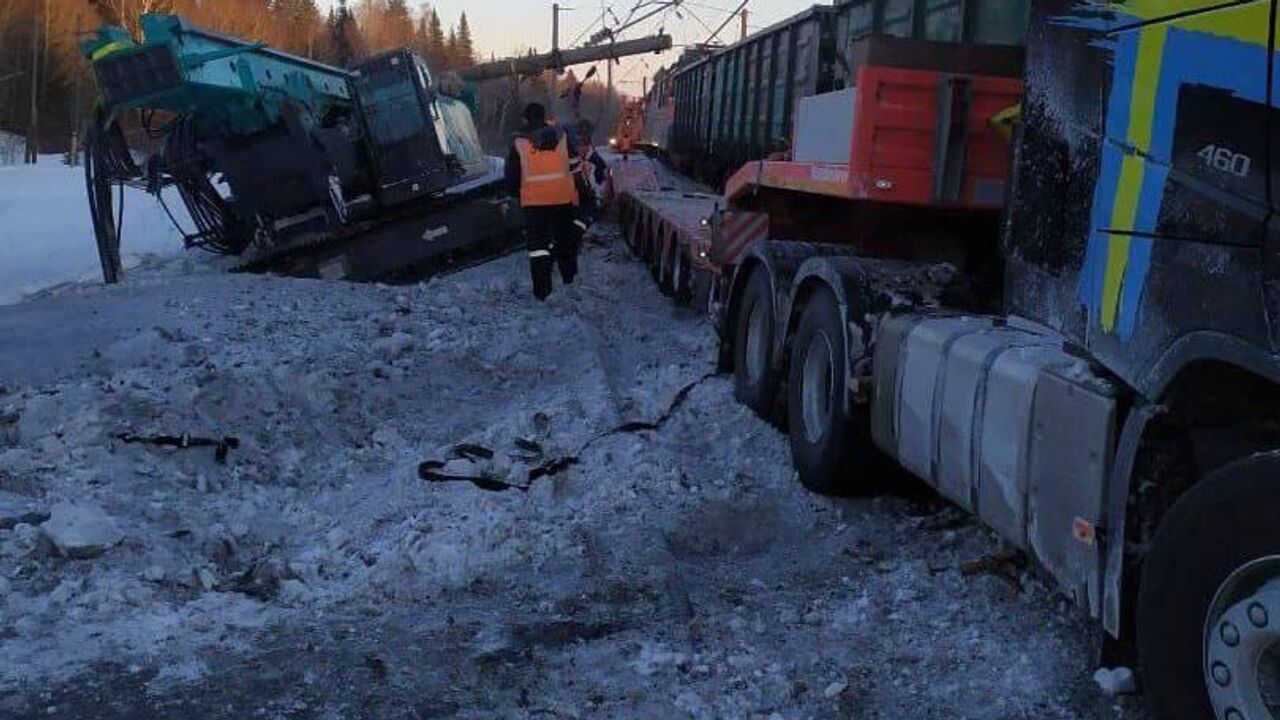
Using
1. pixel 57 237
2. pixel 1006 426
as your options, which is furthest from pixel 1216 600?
pixel 57 237

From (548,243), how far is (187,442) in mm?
5956

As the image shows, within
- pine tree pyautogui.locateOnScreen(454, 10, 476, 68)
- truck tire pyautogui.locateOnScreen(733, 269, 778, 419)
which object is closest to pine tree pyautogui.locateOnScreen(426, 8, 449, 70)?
pine tree pyautogui.locateOnScreen(454, 10, 476, 68)

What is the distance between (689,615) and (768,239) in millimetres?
3807

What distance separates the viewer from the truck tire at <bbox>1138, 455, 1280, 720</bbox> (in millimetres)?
2631

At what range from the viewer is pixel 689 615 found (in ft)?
14.7

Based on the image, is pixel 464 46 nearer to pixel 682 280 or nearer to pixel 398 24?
pixel 398 24

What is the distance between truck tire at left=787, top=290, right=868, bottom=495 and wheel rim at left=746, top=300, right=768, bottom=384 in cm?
68

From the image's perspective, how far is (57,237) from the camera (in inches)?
767

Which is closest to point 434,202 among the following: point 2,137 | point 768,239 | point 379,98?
point 379,98

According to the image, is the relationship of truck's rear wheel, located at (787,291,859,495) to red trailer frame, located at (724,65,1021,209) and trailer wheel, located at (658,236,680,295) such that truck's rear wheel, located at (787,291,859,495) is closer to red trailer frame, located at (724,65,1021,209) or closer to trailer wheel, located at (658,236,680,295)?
red trailer frame, located at (724,65,1021,209)

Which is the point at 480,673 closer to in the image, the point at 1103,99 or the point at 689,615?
the point at 689,615

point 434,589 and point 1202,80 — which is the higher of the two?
point 1202,80

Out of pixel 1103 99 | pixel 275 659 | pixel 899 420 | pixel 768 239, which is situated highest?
pixel 1103 99

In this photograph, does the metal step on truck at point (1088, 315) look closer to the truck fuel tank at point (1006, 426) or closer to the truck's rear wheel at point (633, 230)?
the truck fuel tank at point (1006, 426)
